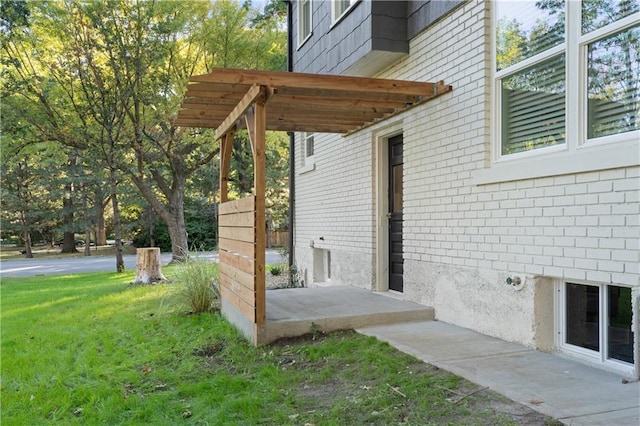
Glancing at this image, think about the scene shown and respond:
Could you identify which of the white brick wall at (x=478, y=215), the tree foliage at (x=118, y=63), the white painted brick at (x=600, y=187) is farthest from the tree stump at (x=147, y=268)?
the white painted brick at (x=600, y=187)

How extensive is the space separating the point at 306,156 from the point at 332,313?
5828 mm

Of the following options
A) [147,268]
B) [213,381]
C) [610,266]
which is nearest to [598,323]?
[610,266]

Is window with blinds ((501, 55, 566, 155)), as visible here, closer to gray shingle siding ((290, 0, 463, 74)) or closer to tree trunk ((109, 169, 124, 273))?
gray shingle siding ((290, 0, 463, 74))

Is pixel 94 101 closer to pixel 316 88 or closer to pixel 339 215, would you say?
pixel 339 215

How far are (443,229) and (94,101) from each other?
10.9 meters

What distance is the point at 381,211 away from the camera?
727 centimetres

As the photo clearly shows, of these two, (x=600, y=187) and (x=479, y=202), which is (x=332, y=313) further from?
(x=600, y=187)

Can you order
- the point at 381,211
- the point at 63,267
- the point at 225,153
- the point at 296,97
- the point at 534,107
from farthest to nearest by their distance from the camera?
the point at 63,267 < the point at 381,211 < the point at 225,153 < the point at 296,97 < the point at 534,107

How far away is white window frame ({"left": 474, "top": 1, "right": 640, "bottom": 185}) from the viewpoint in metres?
3.46

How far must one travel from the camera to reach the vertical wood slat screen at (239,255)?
5.03m

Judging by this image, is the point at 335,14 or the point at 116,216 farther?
the point at 116,216

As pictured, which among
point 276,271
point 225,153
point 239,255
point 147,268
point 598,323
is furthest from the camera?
point 276,271

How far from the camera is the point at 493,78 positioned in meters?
4.80

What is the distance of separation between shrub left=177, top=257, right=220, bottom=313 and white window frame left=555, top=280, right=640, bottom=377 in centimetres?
468
